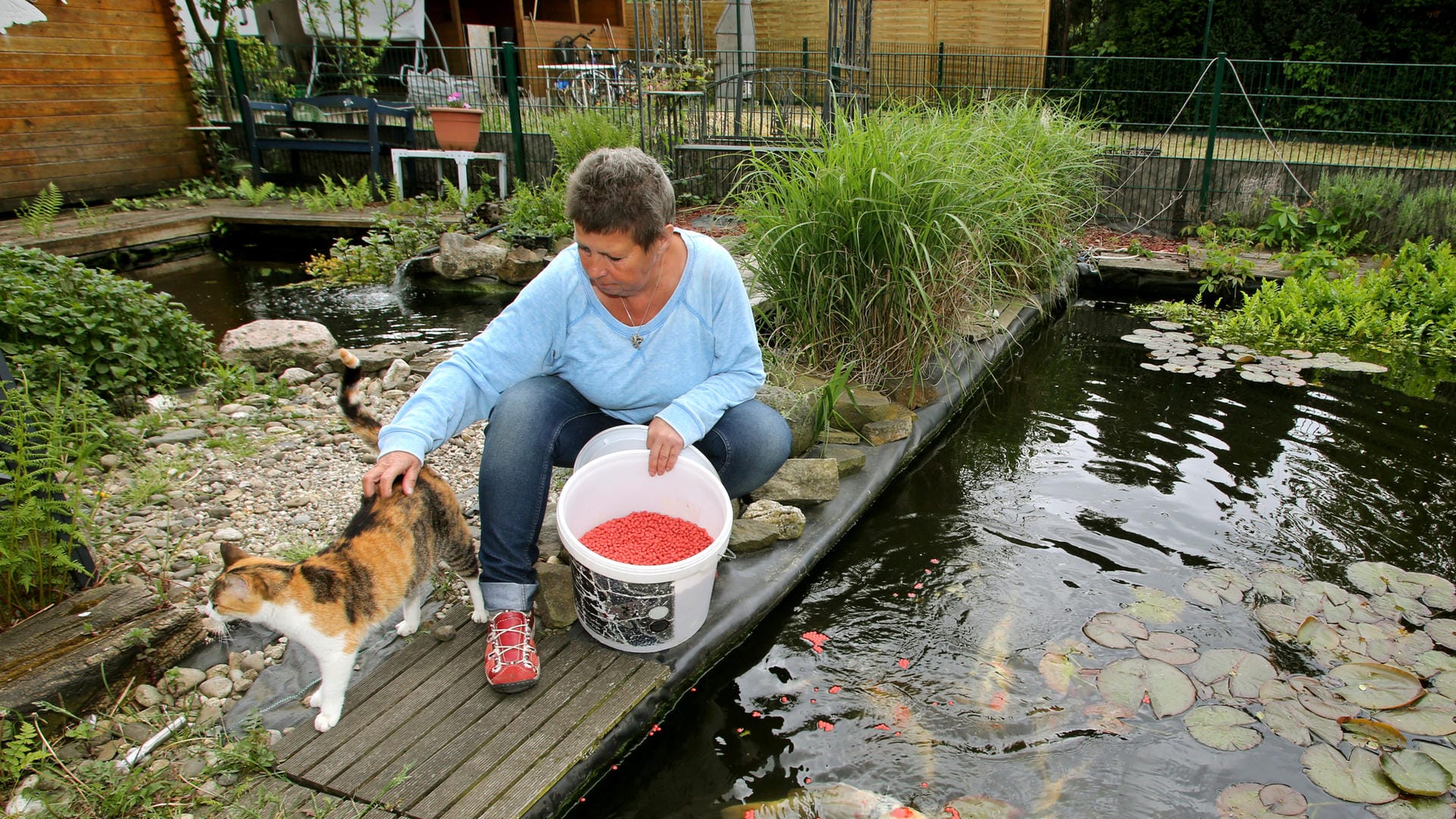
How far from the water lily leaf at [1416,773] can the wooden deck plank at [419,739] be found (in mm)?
1998

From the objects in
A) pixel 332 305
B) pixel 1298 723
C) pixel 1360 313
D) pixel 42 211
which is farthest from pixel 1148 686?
pixel 42 211

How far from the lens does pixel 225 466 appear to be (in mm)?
3045

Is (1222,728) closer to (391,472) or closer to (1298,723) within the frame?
(1298,723)

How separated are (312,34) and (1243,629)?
38.7 ft

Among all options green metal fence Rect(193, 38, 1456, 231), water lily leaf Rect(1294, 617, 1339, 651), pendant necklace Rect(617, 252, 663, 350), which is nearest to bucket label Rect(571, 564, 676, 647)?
pendant necklace Rect(617, 252, 663, 350)

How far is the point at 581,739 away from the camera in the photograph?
1.83m

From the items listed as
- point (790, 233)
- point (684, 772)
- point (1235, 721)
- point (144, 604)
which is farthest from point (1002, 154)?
point (144, 604)

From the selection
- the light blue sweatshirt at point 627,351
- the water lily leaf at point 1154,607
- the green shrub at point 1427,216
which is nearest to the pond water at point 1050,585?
the water lily leaf at point 1154,607

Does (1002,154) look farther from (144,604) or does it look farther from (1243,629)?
(144,604)

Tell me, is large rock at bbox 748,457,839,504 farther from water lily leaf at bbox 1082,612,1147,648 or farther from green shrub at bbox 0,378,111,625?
green shrub at bbox 0,378,111,625

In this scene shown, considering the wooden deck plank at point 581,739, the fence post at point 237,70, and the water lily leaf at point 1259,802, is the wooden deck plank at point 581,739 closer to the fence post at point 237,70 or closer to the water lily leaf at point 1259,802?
the water lily leaf at point 1259,802

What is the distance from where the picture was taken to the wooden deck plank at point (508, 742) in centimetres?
167

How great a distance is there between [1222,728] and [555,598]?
5.47 feet

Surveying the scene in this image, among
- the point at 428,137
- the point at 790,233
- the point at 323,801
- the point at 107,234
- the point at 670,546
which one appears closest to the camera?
the point at 323,801
